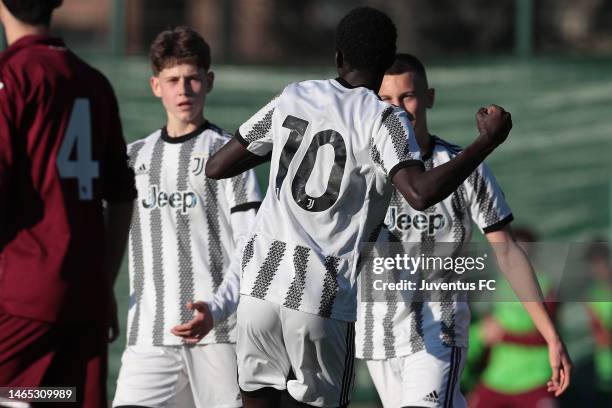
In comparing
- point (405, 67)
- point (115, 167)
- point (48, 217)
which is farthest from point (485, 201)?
point (48, 217)

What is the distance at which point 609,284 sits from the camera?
9.06 meters

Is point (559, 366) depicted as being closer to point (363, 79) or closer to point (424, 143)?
point (424, 143)

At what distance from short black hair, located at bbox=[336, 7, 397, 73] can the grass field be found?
14.0ft

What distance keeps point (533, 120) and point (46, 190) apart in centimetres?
545

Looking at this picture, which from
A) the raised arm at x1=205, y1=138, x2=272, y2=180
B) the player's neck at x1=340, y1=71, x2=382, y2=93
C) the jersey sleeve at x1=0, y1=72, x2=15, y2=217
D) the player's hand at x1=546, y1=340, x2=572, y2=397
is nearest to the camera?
the jersey sleeve at x1=0, y1=72, x2=15, y2=217

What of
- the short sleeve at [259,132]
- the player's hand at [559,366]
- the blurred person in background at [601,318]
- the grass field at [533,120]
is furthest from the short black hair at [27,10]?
the blurred person in background at [601,318]

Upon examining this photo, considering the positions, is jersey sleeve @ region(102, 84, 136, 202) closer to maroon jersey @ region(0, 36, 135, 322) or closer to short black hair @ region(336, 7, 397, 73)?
maroon jersey @ region(0, 36, 135, 322)

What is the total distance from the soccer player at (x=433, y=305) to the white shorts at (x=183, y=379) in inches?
25.1

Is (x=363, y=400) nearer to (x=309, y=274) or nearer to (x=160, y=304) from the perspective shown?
(x=160, y=304)

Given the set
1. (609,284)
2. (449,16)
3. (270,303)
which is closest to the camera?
(270,303)

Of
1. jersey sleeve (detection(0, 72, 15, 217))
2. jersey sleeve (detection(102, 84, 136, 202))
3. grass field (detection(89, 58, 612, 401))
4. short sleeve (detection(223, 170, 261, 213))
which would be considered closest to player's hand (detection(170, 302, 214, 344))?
short sleeve (detection(223, 170, 261, 213))

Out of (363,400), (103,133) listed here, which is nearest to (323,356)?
(103,133)

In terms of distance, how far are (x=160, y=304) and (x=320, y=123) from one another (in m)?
1.76

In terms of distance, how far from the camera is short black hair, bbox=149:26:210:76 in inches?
244
